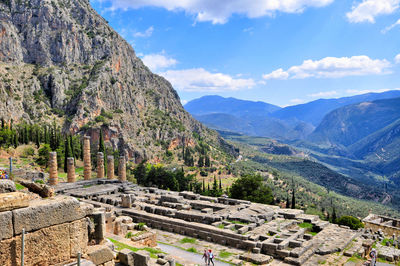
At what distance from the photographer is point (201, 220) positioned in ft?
78.7

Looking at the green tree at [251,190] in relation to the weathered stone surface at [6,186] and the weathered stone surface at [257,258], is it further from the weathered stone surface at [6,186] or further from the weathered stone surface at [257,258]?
the weathered stone surface at [6,186]

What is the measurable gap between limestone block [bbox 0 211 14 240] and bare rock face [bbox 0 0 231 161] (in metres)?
76.6

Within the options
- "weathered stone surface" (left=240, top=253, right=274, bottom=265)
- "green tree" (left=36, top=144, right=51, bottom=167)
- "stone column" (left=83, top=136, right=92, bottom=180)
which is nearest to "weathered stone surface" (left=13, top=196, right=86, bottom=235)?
"weathered stone surface" (left=240, top=253, right=274, bottom=265)

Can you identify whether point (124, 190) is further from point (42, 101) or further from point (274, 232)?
point (42, 101)

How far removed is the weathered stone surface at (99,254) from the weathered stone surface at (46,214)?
1203 mm

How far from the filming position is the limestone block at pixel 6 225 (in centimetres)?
687

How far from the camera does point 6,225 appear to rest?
274 inches

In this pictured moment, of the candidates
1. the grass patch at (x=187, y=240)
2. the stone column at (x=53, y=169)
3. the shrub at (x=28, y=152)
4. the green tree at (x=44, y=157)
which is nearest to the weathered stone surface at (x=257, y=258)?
the grass patch at (x=187, y=240)

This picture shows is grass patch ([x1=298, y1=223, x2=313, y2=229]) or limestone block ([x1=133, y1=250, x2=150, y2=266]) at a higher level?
limestone block ([x1=133, y1=250, x2=150, y2=266])

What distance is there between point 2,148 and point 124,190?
98.0 feet

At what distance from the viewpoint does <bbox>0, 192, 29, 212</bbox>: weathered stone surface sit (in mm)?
7054

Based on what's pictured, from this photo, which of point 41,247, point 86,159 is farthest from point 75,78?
point 41,247

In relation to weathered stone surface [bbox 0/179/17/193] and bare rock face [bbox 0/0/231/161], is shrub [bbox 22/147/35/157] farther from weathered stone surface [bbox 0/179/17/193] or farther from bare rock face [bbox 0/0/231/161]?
weathered stone surface [bbox 0/179/17/193]

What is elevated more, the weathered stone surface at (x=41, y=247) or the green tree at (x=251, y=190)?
the weathered stone surface at (x=41, y=247)
